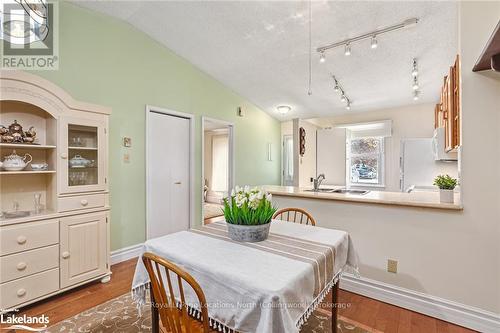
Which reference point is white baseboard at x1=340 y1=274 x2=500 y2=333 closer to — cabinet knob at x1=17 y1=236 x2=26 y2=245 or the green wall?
the green wall

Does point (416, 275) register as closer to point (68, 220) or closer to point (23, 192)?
point (68, 220)

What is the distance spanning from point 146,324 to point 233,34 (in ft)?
10.5

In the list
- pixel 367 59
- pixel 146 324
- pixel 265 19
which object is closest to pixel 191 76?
pixel 265 19

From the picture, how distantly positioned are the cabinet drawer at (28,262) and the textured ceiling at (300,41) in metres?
2.59

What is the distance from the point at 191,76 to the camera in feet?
12.9

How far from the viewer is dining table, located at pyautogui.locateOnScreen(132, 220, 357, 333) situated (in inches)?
37.2

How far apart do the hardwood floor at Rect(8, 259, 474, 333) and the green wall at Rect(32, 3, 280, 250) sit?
747 mm

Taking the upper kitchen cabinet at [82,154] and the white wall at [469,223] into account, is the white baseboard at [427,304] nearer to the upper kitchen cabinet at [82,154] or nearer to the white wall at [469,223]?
the white wall at [469,223]

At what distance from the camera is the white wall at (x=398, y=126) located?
448 cm

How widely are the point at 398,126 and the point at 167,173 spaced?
4.36 m

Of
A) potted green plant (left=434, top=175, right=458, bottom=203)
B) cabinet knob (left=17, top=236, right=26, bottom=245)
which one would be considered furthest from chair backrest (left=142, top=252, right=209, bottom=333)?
potted green plant (left=434, top=175, right=458, bottom=203)

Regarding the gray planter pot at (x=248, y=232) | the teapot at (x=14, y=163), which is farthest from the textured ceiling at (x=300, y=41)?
the gray planter pot at (x=248, y=232)

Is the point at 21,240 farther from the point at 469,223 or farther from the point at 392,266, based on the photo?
the point at 469,223

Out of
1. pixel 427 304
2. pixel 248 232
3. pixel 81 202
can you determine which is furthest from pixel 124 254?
pixel 427 304
